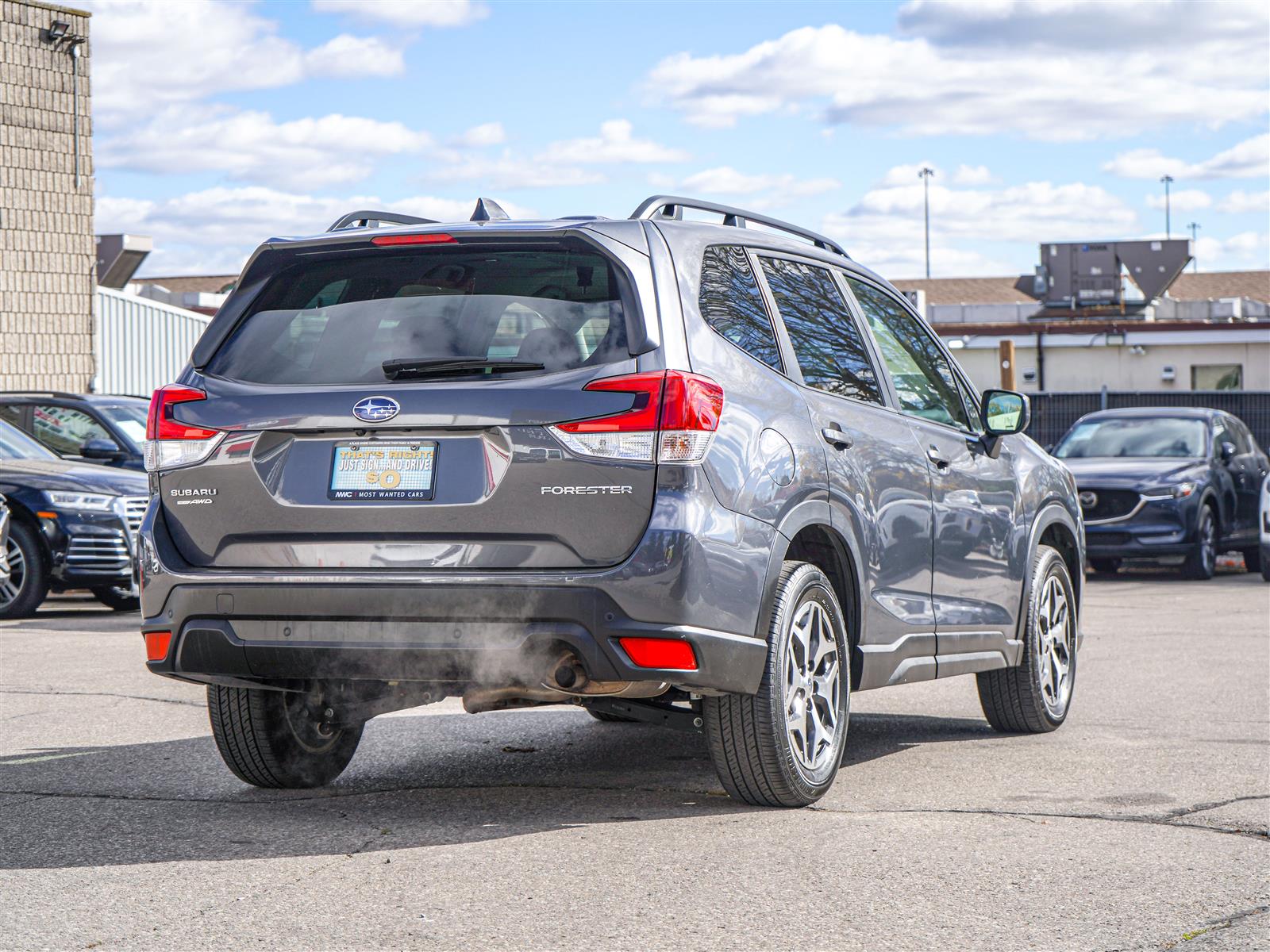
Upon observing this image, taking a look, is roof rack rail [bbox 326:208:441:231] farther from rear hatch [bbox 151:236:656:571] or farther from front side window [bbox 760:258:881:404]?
front side window [bbox 760:258:881:404]

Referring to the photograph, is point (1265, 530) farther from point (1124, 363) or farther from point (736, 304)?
point (1124, 363)

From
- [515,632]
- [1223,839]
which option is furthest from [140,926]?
[1223,839]

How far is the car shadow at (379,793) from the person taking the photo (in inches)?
216

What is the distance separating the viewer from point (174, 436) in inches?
226

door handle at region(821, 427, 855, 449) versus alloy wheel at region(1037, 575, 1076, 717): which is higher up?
door handle at region(821, 427, 855, 449)

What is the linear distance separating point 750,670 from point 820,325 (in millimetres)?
1619

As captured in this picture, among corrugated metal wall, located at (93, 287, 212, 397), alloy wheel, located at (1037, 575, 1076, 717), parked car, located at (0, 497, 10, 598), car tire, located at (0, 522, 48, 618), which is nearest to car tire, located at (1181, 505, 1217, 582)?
alloy wheel, located at (1037, 575, 1076, 717)

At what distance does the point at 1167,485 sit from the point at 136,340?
16206 millimetres

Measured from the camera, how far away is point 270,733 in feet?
20.6

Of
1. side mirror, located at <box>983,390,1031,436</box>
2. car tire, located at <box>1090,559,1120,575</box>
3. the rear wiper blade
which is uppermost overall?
the rear wiper blade

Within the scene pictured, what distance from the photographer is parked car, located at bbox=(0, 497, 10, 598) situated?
11.7 metres

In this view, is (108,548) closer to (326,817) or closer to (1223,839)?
(326,817)

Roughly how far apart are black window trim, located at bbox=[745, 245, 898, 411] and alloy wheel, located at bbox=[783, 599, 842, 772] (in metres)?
0.83

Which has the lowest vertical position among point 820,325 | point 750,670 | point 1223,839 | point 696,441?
point 1223,839
